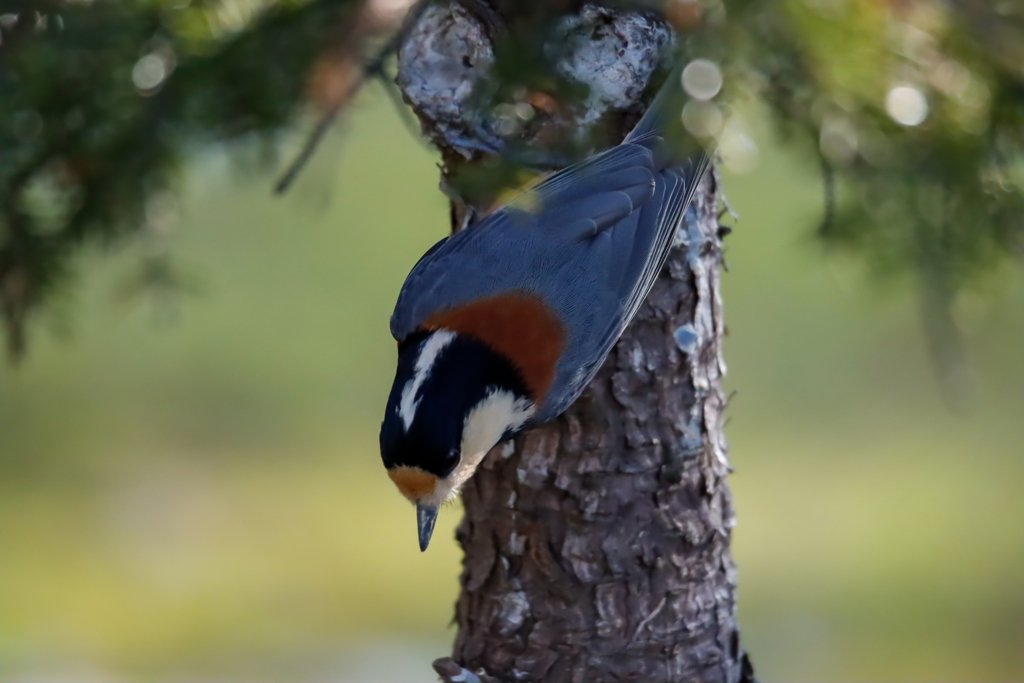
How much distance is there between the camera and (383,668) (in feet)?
12.0

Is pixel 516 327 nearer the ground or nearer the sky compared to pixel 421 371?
nearer the sky

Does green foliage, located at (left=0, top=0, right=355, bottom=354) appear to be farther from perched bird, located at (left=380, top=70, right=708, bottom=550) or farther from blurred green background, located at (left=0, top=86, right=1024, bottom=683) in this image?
blurred green background, located at (left=0, top=86, right=1024, bottom=683)

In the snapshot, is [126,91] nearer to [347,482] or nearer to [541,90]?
[541,90]

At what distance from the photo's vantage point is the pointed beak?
1.85m

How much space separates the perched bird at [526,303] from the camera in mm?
1778

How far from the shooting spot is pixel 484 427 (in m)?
1.78

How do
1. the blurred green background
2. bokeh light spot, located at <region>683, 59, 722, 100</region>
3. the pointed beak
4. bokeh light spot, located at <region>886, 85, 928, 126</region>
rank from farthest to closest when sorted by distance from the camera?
the blurred green background → the pointed beak → bokeh light spot, located at <region>886, 85, 928, 126</region> → bokeh light spot, located at <region>683, 59, 722, 100</region>

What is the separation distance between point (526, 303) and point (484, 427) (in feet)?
0.95

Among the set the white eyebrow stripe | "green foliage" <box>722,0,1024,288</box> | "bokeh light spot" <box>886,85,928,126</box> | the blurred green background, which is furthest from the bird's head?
the blurred green background

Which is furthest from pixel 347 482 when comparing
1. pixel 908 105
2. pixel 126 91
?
pixel 908 105

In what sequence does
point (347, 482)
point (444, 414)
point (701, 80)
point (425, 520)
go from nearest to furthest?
point (701, 80) → point (444, 414) → point (425, 520) → point (347, 482)

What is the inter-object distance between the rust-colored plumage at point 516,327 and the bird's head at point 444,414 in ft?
0.06

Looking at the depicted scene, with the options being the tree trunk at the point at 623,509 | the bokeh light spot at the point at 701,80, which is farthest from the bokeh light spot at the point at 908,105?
the tree trunk at the point at 623,509

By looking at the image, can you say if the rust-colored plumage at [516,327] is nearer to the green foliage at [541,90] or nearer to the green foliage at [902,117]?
the green foliage at [541,90]
